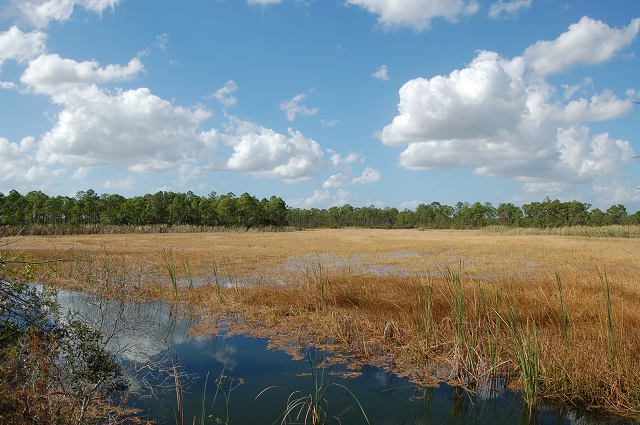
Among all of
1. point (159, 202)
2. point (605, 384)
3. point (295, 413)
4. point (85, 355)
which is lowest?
point (295, 413)

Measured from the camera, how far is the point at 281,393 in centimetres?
720

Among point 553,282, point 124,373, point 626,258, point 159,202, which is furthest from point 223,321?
point 159,202

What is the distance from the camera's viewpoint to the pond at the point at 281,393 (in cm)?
632

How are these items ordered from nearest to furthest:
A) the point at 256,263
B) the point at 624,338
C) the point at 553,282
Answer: the point at 624,338 < the point at 553,282 < the point at 256,263

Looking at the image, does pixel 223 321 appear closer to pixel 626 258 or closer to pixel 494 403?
pixel 494 403

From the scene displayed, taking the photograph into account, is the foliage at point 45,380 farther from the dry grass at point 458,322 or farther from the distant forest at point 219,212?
→ the distant forest at point 219,212

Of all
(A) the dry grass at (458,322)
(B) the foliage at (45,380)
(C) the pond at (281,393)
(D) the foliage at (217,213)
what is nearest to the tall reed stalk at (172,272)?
(A) the dry grass at (458,322)

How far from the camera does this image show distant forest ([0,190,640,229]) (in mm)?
75250

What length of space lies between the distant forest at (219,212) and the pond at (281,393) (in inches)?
2399

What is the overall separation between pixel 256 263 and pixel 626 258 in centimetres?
2281

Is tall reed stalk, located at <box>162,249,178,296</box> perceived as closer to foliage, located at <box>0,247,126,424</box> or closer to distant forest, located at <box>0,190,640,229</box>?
foliage, located at <box>0,247,126,424</box>

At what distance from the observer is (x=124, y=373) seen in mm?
7551

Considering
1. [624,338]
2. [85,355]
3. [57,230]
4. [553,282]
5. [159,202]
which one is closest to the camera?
[85,355]

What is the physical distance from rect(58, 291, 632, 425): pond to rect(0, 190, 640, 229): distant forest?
60.9 metres
